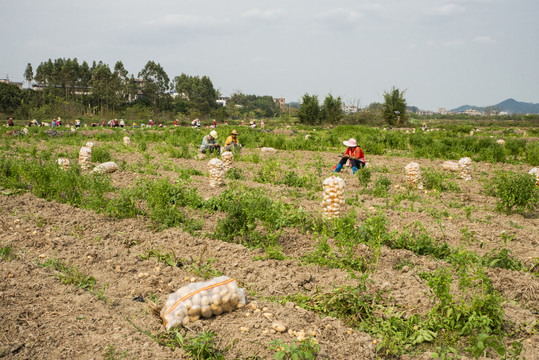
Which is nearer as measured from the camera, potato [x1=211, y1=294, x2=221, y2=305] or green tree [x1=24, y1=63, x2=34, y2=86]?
potato [x1=211, y1=294, x2=221, y2=305]

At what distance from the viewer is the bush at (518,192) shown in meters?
6.66

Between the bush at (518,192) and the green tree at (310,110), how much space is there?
3317 centimetres

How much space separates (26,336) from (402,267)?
390 cm

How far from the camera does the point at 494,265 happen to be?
481 cm

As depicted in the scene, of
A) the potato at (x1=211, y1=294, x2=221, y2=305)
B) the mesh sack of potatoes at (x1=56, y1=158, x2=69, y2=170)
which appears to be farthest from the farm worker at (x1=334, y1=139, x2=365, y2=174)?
the potato at (x1=211, y1=294, x2=221, y2=305)

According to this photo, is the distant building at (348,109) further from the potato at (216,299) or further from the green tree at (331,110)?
the potato at (216,299)

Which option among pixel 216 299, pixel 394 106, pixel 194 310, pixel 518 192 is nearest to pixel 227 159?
pixel 518 192

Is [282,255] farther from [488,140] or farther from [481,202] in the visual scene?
[488,140]

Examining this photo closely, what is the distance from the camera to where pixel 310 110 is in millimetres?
39469

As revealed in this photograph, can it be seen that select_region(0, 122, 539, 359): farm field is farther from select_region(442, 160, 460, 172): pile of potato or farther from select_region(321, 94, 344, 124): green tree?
select_region(321, 94, 344, 124): green tree

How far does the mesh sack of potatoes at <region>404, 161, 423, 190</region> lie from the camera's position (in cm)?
876

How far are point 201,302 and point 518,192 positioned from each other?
576cm

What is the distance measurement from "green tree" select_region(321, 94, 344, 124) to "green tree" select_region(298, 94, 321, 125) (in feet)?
1.99

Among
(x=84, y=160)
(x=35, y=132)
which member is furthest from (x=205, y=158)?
(x=35, y=132)
